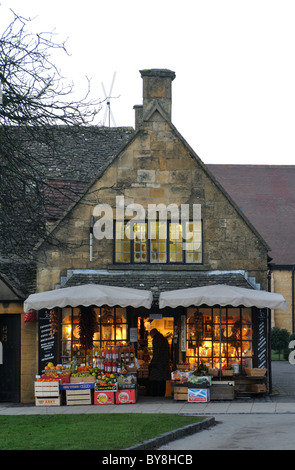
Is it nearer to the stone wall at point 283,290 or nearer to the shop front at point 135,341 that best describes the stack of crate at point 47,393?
the shop front at point 135,341

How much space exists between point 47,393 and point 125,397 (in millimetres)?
1956

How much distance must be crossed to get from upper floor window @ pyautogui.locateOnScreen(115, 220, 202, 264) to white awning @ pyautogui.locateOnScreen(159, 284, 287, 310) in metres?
2.42

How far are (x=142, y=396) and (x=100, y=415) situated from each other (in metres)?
5.80

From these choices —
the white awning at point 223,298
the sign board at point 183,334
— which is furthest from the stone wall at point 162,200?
the white awning at point 223,298

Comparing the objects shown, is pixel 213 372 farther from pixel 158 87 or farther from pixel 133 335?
pixel 158 87

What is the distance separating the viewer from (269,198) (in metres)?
56.4

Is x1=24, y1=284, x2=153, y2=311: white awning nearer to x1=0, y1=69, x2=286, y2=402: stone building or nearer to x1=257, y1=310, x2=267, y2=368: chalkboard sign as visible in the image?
x1=0, y1=69, x2=286, y2=402: stone building

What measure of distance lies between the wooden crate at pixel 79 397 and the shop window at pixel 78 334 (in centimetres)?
153

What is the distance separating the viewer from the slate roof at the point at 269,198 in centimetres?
5362

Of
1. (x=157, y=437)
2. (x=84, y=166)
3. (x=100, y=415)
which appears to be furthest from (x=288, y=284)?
(x=157, y=437)

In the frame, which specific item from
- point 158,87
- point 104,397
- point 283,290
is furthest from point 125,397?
point 283,290

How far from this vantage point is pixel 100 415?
18.5m

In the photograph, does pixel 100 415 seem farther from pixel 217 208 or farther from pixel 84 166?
pixel 84 166
